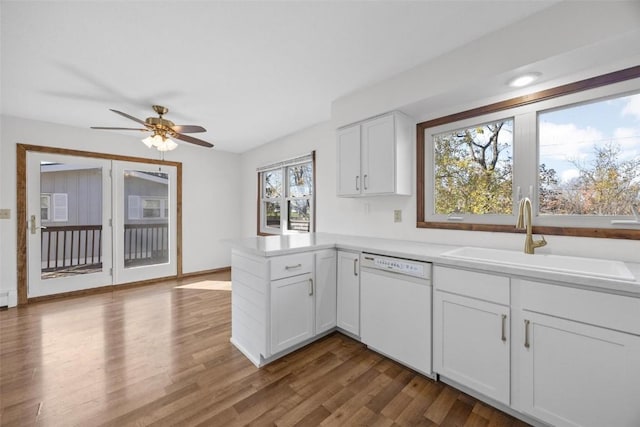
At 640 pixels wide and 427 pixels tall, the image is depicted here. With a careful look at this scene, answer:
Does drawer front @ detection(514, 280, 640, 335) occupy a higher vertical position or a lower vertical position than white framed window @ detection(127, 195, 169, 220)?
lower

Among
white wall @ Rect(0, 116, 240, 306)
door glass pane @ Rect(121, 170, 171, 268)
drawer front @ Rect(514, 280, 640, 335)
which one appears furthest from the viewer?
door glass pane @ Rect(121, 170, 171, 268)

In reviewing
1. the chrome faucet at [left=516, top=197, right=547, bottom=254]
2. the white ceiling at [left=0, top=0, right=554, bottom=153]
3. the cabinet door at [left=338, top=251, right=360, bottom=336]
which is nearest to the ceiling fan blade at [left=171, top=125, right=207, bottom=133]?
the white ceiling at [left=0, top=0, right=554, bottom=153]

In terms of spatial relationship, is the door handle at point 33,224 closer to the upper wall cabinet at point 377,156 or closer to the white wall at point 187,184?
the white wall at point 187,184

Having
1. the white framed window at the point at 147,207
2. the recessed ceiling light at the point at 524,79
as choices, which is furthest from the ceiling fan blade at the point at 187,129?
the recessed ceiling light at the point at 524,79

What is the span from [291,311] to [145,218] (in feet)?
11.2

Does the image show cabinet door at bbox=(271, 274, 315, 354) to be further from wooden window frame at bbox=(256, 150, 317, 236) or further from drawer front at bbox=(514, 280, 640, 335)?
wooden window frame at bbox=(256, 150, 317, 236)

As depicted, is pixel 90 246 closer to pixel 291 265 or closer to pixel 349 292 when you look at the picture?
pixel 291 265

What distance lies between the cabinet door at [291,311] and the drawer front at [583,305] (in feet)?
4.71

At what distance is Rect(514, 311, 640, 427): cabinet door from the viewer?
115 centimetres

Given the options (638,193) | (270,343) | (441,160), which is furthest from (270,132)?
(638,193)

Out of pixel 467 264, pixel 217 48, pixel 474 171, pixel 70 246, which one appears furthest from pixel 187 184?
pixel 467 264

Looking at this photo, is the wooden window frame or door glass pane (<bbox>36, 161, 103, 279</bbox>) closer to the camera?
door glass pane (<bbox>36, 161, 103, 279</bbox>)

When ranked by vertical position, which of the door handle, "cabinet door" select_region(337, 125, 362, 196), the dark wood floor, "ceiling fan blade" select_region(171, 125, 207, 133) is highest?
"ceiling fan blade" select_region(171, 125, 207, 133)

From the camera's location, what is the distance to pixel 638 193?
154 cm
